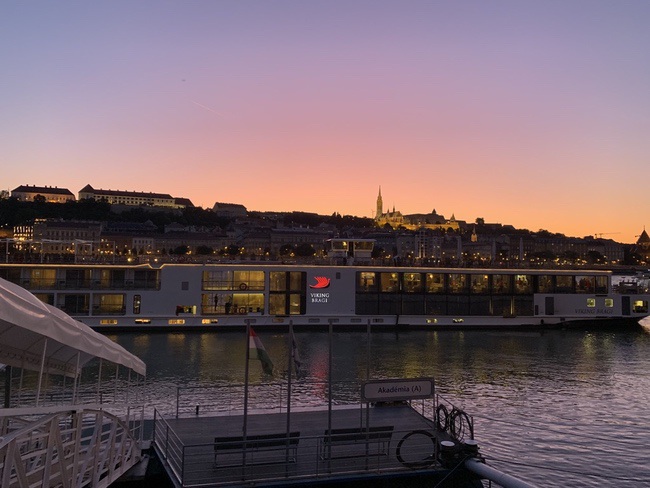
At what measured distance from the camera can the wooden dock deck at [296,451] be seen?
1188cm

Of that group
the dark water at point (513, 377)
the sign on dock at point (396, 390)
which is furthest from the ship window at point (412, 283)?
the sign on dock at point (396, 390)

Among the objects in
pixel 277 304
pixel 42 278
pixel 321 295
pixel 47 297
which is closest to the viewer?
pixel 47 297

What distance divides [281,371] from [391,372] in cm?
501

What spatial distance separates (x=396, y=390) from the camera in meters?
13.3

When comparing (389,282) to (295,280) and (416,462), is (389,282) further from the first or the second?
(416,462)

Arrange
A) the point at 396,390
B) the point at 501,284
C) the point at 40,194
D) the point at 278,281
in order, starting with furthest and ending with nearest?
1. the point at 40,194
2. the point at 501,284
3. the point at 278,281
4. the point at 396,390

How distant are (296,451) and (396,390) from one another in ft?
8.24

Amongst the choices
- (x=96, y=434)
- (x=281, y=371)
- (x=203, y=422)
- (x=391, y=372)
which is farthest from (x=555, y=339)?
(x=96, y=434)

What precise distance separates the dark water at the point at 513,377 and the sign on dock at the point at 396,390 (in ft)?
3.18

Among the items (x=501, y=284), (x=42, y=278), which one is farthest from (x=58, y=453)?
(x=501, y=284)

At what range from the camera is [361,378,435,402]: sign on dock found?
42.6ft

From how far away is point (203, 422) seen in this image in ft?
49.8

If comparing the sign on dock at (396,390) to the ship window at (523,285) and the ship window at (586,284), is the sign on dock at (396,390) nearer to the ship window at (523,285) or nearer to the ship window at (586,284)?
the ship window at (523,285)

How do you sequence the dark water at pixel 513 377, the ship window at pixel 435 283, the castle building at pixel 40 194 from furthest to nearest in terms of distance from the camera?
the castle building at pixel 40 194 < the ship window at pixel 435 283 < the dark water at pixel 513 377
